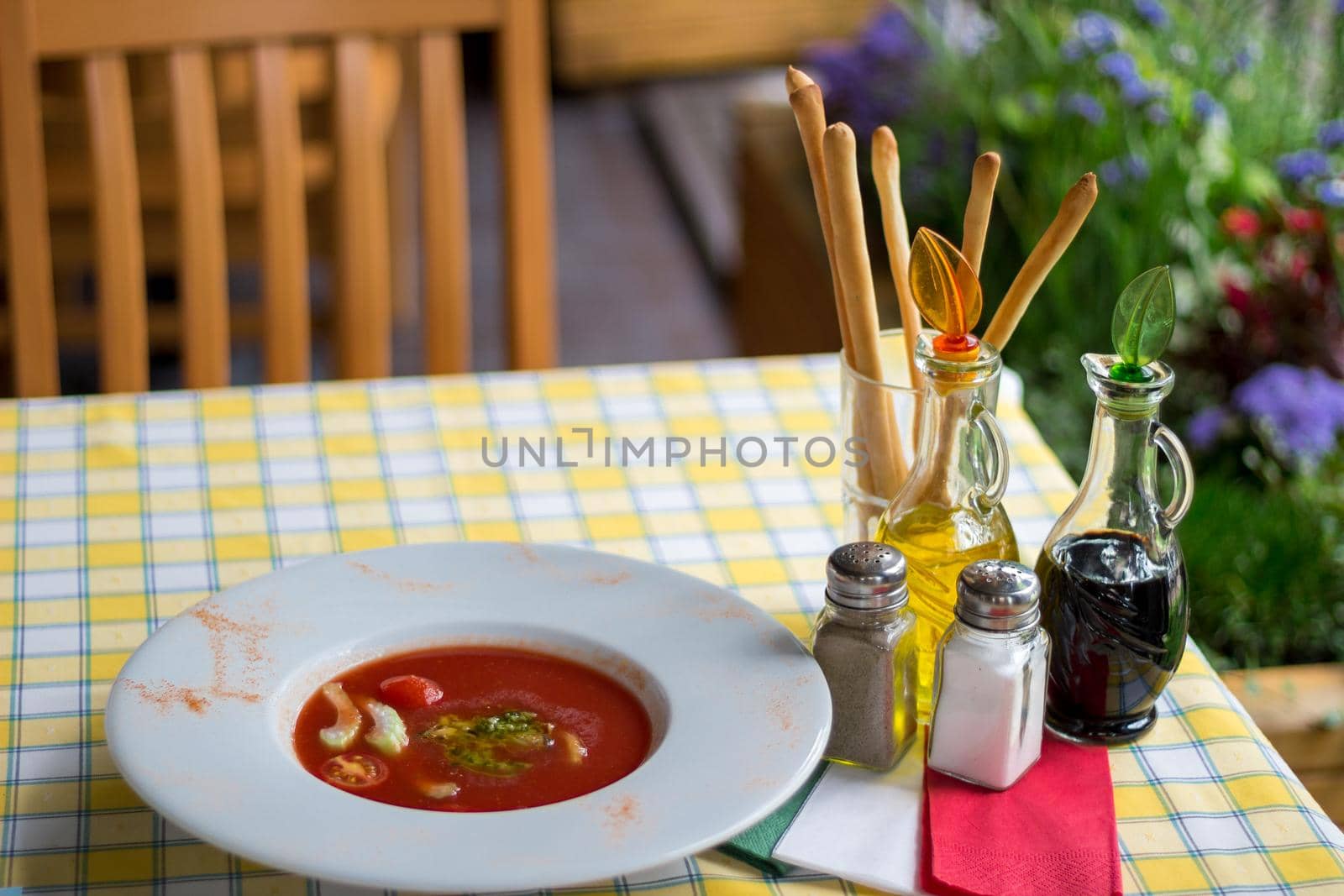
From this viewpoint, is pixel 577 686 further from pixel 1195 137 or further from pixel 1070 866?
pixel 1195 137

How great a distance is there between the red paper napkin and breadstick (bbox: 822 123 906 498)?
0.60 ft

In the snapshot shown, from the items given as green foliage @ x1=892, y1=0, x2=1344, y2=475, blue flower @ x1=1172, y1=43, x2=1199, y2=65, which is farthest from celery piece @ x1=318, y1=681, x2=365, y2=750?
blue flower @ x1=1172, y1=43, x2=1199, y2=65

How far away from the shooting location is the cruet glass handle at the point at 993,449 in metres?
0.74

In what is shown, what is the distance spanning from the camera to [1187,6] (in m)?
2.58

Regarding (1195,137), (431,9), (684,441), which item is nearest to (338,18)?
(431,9)

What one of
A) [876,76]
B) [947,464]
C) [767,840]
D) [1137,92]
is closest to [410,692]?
[767,840]

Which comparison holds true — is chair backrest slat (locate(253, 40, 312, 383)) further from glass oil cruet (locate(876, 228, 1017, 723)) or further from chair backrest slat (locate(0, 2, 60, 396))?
glass oil cruet (locate(876, 228, 1017, 723))

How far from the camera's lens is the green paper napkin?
27.4 inches

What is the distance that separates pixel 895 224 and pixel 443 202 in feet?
2.57

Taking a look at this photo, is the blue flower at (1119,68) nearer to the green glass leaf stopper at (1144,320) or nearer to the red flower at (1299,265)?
the red flower at (1299,265)

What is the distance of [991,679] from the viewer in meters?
0.70

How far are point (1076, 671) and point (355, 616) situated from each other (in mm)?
382

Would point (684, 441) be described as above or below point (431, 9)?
below

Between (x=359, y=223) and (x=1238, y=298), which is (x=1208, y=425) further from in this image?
(x=359, y=223)
